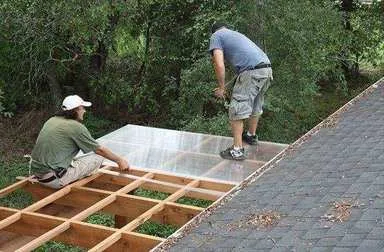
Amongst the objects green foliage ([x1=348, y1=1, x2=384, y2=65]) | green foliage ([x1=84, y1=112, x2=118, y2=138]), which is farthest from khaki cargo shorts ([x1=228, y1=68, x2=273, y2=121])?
green foliage ([x1=348, y1=1, x2=384, y2=65])

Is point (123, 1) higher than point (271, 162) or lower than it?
higher

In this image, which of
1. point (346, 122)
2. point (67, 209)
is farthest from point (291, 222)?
point (346, 122)

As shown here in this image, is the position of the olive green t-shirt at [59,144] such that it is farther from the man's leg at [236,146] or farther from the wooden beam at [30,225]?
the man's leg at [236,146]

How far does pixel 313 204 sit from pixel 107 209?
6.33 ft

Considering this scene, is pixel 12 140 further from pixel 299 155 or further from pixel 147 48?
pixel 299 155

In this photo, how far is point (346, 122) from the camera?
6.85 m

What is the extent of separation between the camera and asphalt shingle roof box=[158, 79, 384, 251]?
143 inches

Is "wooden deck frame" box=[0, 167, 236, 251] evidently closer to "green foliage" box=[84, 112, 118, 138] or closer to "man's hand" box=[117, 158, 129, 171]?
"man's hand" box=[117, 158, 129, 171]

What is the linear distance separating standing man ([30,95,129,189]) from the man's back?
5.14 ft

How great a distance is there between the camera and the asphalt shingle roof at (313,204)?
3.64 metres

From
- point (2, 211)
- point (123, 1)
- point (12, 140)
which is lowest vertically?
point (12, 140)

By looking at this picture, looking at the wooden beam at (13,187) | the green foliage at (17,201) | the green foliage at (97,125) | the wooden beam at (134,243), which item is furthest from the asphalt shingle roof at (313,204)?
the green foliage at (97,125)

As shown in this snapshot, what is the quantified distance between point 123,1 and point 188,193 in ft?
16.7

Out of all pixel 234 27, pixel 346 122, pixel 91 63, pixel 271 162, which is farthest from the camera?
pixel 91 63
